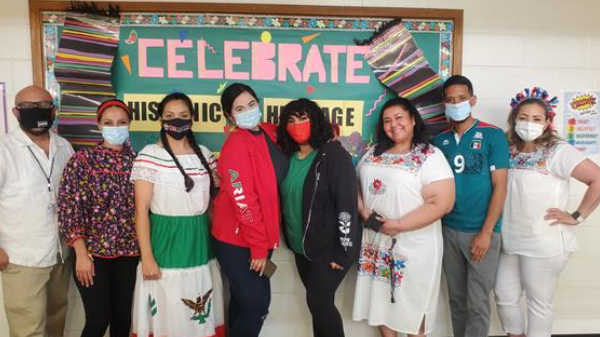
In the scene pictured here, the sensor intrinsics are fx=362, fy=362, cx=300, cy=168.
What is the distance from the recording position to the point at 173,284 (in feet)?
6.09

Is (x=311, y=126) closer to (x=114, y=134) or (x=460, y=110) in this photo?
(x=460, y=110)

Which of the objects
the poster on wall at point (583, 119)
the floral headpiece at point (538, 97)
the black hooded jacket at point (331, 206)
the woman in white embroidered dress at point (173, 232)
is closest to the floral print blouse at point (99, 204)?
the woman in white embroidered dress at point (173, 232)

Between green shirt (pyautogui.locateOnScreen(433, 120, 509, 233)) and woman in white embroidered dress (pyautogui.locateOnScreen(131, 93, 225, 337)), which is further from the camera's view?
green shirt (pyautogui.locateOnScreen(433, 120, 509, 233))

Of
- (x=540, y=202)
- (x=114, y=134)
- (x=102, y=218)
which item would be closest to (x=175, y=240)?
(x=102, y=218)

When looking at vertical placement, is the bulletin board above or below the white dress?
above

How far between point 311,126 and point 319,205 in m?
0.42

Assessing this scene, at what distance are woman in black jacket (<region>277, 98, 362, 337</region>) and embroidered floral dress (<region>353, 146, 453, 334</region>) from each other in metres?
0.18

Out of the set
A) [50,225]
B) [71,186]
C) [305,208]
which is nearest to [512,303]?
[305,208]

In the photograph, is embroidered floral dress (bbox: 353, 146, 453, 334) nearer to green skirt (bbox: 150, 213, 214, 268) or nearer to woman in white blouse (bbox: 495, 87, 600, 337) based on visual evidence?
woman in white blouse (bbox: 495, 87, 600, 337)

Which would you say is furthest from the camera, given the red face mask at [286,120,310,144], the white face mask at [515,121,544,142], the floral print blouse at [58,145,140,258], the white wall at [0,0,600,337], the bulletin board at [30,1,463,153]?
the white wall at [0,0,600,337]

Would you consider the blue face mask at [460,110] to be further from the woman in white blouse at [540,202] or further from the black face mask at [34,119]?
the black face mask at [34,119]

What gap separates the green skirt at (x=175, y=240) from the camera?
1846mm

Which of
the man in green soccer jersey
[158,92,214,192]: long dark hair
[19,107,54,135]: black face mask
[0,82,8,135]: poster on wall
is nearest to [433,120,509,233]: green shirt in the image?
the man in green soccer jersey

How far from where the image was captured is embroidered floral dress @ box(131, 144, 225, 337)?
182 cm
